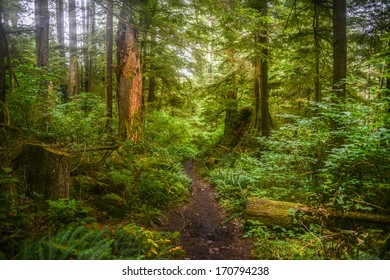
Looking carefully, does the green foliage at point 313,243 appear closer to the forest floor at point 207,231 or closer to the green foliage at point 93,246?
the forest floor at point 207,231

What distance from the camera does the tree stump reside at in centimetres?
369

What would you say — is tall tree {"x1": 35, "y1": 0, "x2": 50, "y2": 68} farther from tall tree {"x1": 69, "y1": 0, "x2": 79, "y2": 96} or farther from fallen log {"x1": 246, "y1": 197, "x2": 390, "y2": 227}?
fallen log {"x1": 246, "y1": 197, "x2": 390, "y2": 227}

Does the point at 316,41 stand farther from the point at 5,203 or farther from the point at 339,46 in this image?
the point at 5,203

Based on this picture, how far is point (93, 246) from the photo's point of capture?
2871 mm

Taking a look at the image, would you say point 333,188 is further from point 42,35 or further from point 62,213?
point 42,35

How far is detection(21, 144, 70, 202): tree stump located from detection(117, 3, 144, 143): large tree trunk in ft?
11.4

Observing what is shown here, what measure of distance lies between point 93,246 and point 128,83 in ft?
18.1

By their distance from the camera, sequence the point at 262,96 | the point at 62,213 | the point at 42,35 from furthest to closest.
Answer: the point at 262,96 < the point at 42,35 < the point at 62,213

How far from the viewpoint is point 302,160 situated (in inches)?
260

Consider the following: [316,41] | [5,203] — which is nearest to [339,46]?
[316,41]

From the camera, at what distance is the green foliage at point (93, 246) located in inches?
99.1

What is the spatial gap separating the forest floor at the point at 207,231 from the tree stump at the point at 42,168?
95.5 inches

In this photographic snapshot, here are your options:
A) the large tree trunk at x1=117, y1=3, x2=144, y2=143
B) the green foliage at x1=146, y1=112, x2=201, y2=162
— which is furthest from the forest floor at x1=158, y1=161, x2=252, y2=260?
the green foliage at x1=146, y1=112, x2=201, y2=162

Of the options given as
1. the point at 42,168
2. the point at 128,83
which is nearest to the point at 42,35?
the point at 128,83
